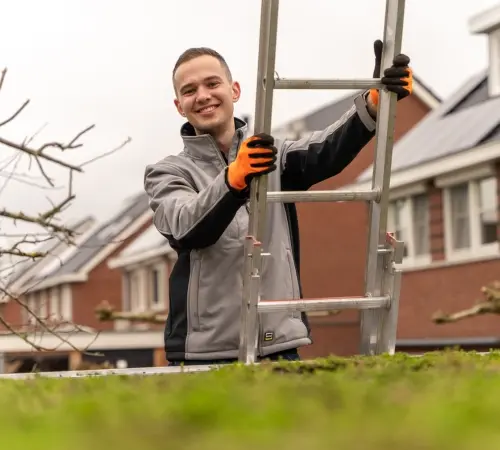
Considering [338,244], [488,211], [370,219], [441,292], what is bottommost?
[441,292]

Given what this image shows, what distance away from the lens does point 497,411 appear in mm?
1445

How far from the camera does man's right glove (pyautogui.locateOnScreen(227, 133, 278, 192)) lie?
347 cm

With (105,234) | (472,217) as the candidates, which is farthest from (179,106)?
(105,234)

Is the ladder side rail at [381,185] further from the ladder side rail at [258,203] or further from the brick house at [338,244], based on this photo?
the brick house at [338,244]

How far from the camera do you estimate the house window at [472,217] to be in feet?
64.0

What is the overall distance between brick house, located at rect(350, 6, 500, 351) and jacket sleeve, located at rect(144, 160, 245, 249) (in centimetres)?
1538

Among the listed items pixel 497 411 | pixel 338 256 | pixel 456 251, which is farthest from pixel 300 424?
pixel 338 256

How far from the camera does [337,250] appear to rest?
31.2 metres

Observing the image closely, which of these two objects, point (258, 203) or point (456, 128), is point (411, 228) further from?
Answer: point (258, 203)

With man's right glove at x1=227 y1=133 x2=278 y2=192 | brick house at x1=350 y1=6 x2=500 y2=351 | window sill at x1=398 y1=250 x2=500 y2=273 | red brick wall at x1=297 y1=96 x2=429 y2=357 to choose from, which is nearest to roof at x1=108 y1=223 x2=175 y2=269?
red brick wall at x1=297 y1=96 x2=429 y2=357

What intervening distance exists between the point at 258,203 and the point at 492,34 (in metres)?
18.4

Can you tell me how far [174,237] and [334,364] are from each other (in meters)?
0.98

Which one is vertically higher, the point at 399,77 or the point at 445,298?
the point at 399,77

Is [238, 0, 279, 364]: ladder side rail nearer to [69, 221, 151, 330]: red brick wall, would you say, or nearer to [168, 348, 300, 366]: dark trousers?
Result: [168, 348, 300, 366]: dark trousers
